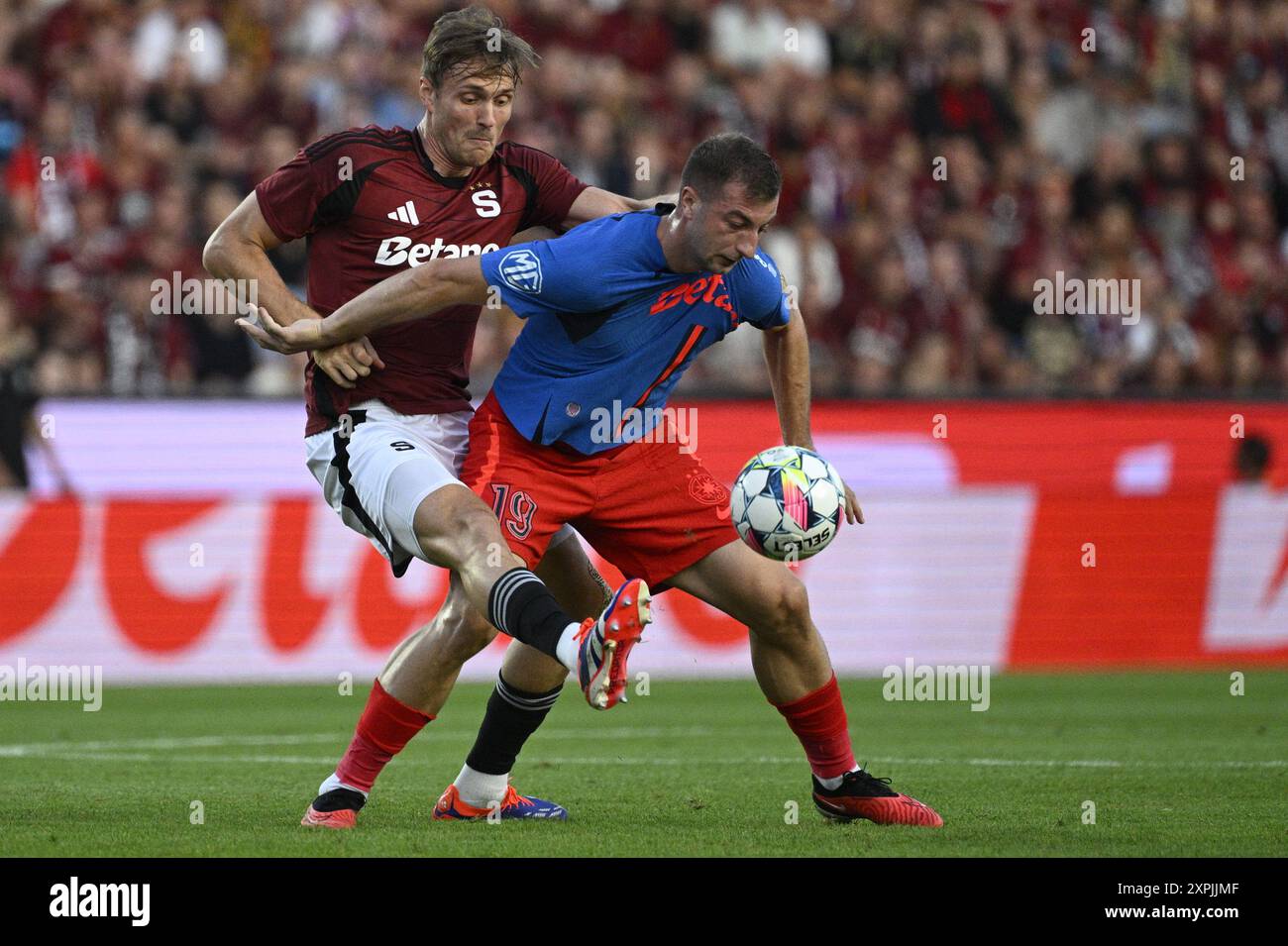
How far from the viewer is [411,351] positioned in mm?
6906

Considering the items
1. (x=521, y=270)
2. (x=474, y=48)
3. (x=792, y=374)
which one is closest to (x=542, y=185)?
(x=474, y=48)

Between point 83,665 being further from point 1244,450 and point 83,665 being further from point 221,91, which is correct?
point 1244,450

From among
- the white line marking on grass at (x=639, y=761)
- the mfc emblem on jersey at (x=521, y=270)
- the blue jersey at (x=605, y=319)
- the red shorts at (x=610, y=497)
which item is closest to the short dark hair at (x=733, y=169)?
the blue jersey at (x=605, y=319)

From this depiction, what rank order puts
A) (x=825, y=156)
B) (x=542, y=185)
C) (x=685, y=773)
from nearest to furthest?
(x=542, y=185) < (x=685, y=773) < (x=825, y=156)

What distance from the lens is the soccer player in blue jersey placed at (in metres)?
6.34

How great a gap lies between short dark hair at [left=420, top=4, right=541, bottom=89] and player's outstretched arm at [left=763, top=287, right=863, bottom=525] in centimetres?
132

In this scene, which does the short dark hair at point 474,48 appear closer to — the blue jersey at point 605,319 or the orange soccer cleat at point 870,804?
the blue jersey at point 605,319

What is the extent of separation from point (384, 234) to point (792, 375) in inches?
61.3

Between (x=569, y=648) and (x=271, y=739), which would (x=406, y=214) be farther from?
(x=271, y=739)

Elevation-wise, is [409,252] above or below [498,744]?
above

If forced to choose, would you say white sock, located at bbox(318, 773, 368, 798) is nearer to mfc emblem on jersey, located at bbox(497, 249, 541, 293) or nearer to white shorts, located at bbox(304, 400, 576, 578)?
white shorts, located at bbox(304, 400, 576, 578)

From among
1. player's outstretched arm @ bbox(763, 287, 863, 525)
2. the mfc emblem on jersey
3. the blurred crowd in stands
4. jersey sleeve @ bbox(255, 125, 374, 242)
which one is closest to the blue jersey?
the mfc emblem on jersey

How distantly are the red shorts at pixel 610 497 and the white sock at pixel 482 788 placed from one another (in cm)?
89

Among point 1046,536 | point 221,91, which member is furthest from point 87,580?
point 1046,536
